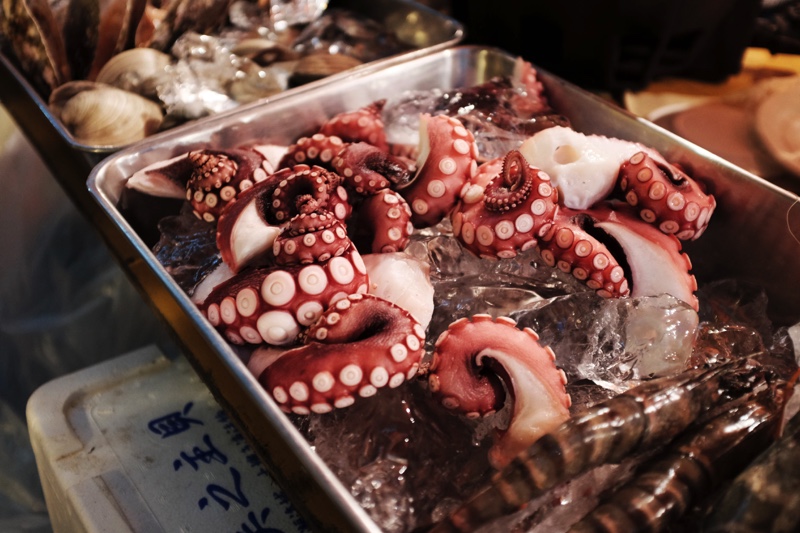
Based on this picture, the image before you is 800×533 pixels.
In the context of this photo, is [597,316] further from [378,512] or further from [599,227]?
A: [378,512]

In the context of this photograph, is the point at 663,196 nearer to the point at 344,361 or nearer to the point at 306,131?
the point at 344,361

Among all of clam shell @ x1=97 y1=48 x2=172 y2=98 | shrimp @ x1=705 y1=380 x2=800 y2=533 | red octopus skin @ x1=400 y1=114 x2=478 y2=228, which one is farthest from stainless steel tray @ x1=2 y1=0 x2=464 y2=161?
shrimp @ x1=705 y1=380 x2=800 y2=533

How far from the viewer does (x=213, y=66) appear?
1612 mm

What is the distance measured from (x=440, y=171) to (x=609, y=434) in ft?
1.66

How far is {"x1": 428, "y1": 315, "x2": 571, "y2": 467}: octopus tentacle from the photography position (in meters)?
0.75

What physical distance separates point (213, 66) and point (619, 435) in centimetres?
136

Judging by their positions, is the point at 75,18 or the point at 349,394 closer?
the point at 349,394

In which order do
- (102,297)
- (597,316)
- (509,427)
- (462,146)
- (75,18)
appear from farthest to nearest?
(102,297) → (75,18) → (462,146) → (597,316) → (509,427)

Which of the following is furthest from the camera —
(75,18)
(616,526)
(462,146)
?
(75,18)

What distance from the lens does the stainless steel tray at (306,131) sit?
75 centimetres

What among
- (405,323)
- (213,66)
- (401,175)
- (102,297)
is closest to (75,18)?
(213,66)

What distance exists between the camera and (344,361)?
771 mm

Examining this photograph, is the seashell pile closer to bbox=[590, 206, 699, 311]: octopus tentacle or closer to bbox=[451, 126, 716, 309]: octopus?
bbox=[451, 126, 716, 309]: octopus

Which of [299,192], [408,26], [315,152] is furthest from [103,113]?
[408,26]
